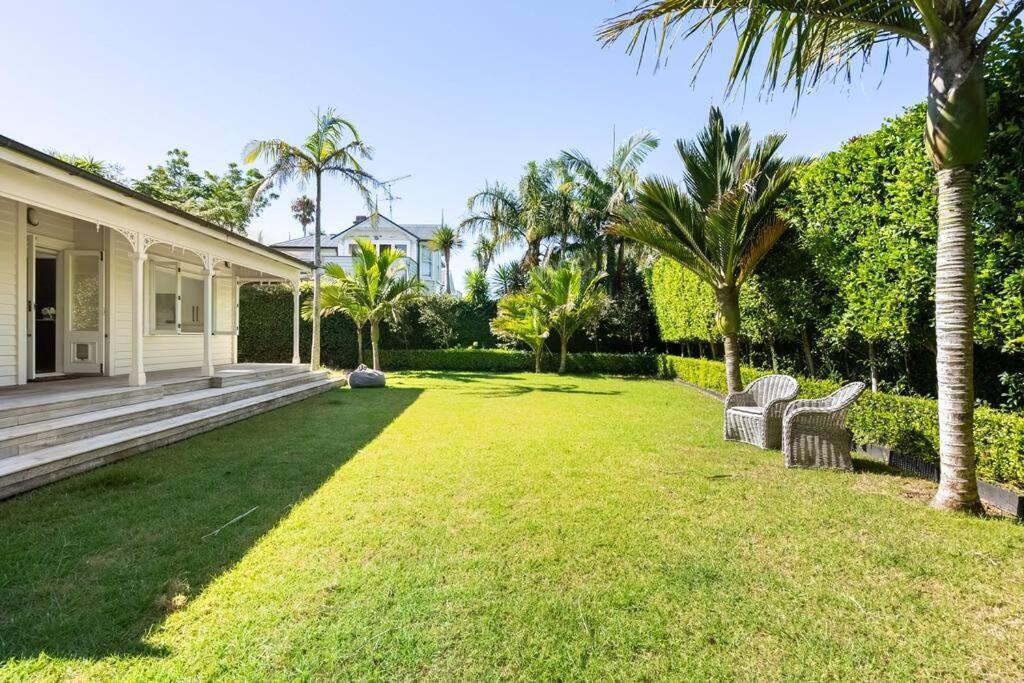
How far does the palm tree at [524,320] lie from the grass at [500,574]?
11315 mm

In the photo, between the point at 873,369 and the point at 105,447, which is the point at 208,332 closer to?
the point at 105,447

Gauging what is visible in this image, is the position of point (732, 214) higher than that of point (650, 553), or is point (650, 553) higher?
point (732, 214)

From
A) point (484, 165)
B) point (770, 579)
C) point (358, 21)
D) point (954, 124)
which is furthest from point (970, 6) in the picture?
point (484, 165)

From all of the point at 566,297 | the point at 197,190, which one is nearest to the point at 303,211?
the point at 197,190

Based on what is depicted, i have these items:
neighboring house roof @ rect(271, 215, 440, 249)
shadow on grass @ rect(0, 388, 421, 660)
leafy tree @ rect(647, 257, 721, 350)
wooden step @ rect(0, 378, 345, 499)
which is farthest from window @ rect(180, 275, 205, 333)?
neighboring house roof @ rect(271, 215, 440, 249)

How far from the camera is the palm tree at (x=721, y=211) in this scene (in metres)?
8.32

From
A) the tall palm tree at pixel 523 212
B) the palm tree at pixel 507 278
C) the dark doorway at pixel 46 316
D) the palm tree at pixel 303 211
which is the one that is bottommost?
the dark doorway at pixel 46 316

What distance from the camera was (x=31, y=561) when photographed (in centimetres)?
299

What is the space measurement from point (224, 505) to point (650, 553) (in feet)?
11.1

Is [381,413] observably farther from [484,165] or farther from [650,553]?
[484,165]

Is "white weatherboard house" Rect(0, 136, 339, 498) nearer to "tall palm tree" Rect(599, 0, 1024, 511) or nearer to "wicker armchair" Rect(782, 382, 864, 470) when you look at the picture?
"tall palm tree" Rect(599, 0, 1024, 511)

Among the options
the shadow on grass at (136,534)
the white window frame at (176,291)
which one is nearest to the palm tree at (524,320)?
the white window frame at (176,291)

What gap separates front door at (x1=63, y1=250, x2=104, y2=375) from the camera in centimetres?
834

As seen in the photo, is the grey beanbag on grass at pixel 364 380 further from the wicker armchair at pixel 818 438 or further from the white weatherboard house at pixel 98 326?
the wicker armchair at pixel 818 438
